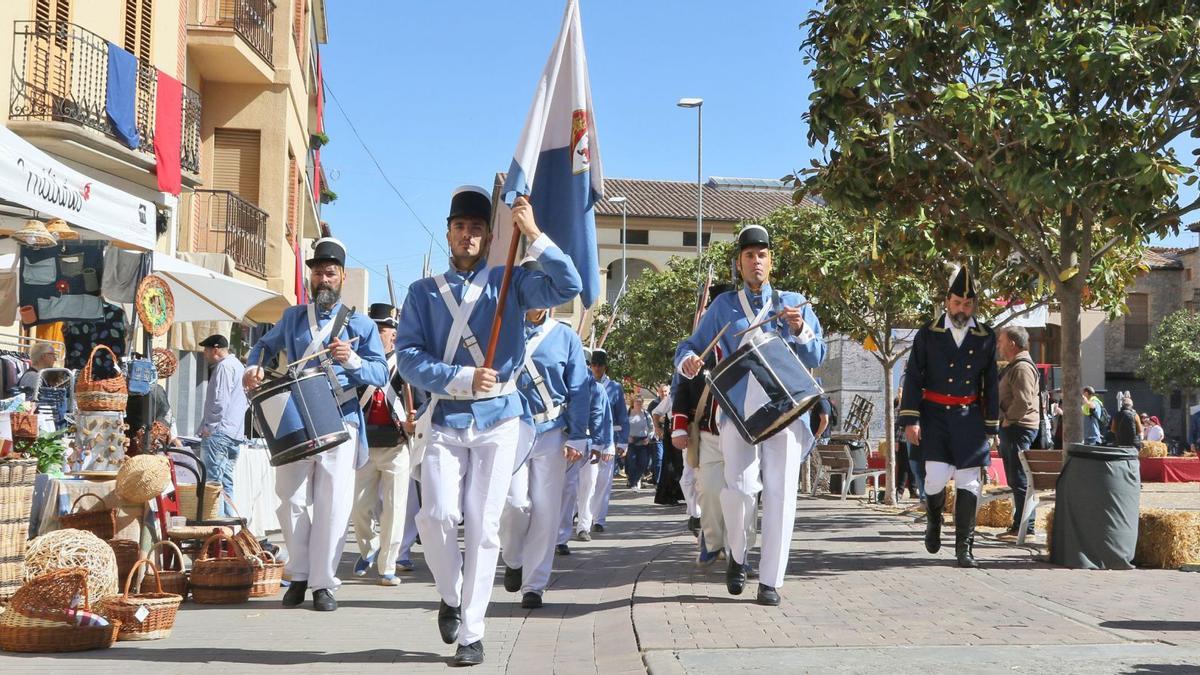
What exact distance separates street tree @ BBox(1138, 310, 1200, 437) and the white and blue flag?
202 ft

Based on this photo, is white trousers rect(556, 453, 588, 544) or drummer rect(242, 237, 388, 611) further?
white trousers rect(556, 453, 588, 544)

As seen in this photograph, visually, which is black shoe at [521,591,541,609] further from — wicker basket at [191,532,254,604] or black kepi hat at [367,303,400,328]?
black kepi hat at [367,303,400,328]

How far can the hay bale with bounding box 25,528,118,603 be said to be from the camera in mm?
7477

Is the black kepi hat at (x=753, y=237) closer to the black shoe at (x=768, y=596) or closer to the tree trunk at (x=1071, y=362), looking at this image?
the black shoe at (x=768, y=596)

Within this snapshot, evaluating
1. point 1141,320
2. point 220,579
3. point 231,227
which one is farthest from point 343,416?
point 1141,320

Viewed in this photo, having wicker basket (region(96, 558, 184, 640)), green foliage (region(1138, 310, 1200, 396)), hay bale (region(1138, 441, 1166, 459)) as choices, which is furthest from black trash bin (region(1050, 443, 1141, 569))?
green foliage (region(1138, 310, 1200, 396))

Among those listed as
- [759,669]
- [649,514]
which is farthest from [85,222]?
[649,514]

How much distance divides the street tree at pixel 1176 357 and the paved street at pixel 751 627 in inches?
2268

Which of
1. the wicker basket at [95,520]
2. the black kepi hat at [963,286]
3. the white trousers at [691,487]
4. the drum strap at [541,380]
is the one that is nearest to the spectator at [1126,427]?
the white trousers at [691,487]

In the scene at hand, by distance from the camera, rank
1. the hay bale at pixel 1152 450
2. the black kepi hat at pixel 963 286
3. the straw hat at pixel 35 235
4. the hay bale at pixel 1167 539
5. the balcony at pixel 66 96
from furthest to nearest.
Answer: the hay bale at pixel 1152 450 < the balcony at pixel 66 96 < the straw hat at pixel 35 235 < the black kepi hat at pixel 963 286 < the hay bale at pixel 1167 539

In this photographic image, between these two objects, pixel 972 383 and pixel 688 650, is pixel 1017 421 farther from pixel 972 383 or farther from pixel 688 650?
pixel 688 650

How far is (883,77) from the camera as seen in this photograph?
12.3 m

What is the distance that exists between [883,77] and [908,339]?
1357 centimetres

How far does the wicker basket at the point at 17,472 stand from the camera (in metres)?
7.82
